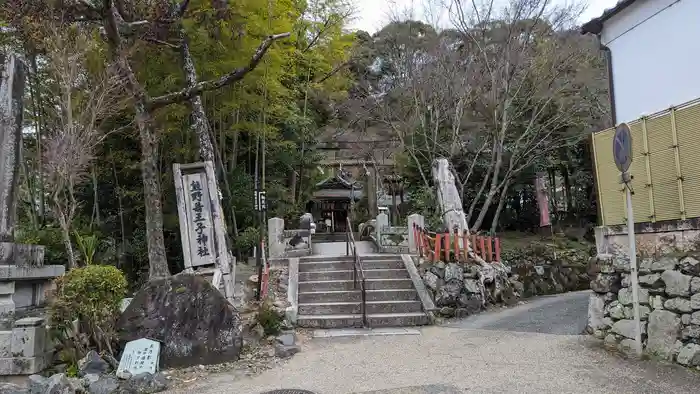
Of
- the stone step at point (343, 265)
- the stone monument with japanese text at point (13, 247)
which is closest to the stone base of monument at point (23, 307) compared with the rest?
the stone monument with japanese text at point (13, 247)

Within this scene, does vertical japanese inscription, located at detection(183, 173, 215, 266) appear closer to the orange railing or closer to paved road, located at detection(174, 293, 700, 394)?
paved road, located at detection(174, 293, 700, 394)

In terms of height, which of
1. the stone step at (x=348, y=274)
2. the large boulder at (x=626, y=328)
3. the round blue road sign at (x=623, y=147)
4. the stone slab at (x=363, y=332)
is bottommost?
the stone slab at (x=363, y=332)

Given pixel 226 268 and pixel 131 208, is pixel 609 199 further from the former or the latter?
pixel 131 208

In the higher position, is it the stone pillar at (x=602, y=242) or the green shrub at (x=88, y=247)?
the green shrub at (x=88, y=247)

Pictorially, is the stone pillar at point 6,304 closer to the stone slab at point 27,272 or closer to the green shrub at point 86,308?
the stone slab at point 27,272

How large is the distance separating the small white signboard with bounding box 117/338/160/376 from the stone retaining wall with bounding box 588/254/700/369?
19.3 feet

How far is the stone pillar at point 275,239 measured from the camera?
11.9m

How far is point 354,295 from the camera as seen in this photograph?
939 centimetres

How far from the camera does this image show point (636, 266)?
18.2 ft

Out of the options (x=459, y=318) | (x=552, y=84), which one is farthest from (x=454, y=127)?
(x=459, y=318)

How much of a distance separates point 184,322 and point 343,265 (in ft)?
15.9

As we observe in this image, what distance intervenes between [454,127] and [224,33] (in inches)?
294

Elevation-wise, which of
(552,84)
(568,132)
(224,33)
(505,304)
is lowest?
(505,304)

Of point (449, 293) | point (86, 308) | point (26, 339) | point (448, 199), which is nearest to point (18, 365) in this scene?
point (26, 339)
